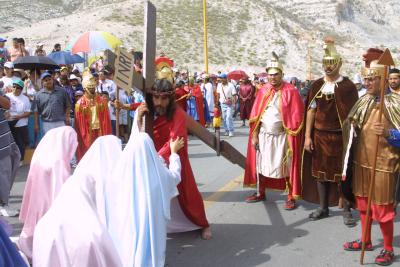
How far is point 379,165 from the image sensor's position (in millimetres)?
5000

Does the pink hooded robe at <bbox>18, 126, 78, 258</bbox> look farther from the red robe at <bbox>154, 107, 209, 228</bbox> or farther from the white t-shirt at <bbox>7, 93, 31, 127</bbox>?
the white t-shirt at <bbox>7, 93, 31, 127</bbox>

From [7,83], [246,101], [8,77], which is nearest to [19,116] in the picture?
[7,83]

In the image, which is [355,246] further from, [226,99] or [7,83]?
[226,99]

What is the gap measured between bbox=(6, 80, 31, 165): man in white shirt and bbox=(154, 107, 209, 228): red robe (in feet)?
13.4

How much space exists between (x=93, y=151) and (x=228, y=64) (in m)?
47.6

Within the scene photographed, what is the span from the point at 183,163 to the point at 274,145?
6.40 feet

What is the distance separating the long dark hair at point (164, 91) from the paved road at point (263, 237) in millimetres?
1416

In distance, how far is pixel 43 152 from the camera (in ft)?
14.9

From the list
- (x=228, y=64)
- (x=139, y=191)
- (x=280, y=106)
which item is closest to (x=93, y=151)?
(x=139, y=191)

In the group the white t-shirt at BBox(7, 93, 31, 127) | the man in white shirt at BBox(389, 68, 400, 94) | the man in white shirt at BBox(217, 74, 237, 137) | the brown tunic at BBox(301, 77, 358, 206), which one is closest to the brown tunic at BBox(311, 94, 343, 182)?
the brown tunic at BBox(301, 77, 358, 206)

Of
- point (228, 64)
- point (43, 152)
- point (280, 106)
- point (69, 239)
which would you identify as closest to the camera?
point (69, 239)

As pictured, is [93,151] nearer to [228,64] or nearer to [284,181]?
[284,181]

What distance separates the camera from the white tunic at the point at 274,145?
7.14 metres

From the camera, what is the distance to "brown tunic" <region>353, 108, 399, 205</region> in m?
4.96
